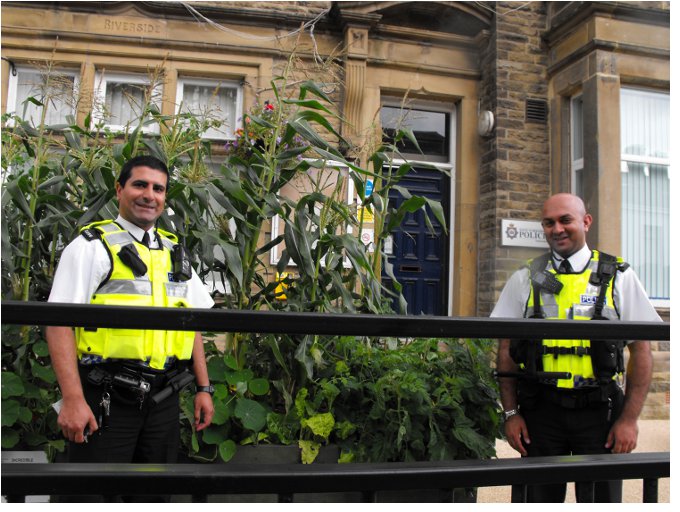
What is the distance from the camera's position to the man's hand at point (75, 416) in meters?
2.02

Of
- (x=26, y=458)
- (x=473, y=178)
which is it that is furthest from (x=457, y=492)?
(x=473, y=178)

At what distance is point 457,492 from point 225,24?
6.70 m

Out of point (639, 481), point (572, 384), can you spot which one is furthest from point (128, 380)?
point (639, 481)

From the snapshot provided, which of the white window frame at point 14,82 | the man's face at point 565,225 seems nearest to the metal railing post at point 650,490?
the man's face at point 565,225

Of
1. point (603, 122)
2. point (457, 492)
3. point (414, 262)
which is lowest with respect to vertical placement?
point (457, 492)

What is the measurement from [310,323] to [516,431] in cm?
174

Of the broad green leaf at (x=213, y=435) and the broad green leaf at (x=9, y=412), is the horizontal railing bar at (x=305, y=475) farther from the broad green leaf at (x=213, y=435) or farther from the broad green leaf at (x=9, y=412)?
the broad green leaf at (x=9, y=412)

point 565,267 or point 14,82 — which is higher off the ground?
point 14,82

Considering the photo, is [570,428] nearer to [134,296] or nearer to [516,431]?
[516,431]

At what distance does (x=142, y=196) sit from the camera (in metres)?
2.31

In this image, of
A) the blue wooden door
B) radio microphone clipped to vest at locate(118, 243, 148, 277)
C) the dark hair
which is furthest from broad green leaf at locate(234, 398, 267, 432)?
the blue wooden door

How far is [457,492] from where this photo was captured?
2.35 meters

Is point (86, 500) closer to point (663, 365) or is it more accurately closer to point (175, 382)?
point (175, 382)

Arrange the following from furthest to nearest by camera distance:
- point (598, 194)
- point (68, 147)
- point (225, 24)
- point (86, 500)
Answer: point (225, 24), point (598, 194), point (68, 147), point (86, 500)
